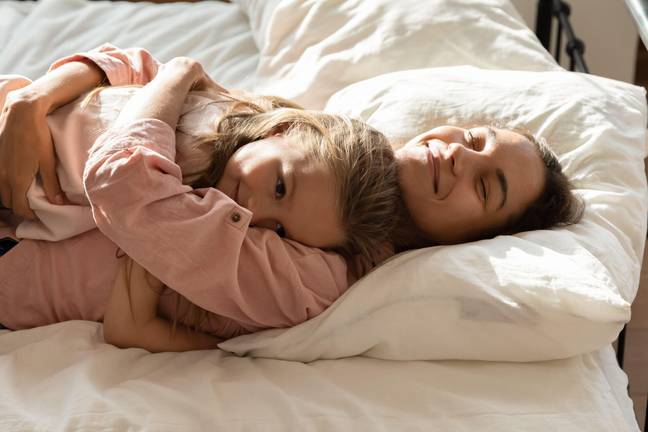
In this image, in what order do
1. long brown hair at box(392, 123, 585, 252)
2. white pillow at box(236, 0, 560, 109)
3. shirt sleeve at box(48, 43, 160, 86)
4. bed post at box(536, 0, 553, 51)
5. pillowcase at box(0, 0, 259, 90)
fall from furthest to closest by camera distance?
bed post at box(536, 0, 553, 51) → pillowcase at box(0, 0, 259, 90) → white pillow at box(236, 0, 560, 109) → shirt sleeve at box(48, 43, 160, 86) → long brown hair at box(392, 123, 585, 252)

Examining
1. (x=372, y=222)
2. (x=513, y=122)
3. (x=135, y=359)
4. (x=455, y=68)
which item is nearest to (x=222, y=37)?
(x=455, y=68)

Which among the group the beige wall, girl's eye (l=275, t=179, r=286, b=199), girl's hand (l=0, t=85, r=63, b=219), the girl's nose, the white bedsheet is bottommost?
the beige wall

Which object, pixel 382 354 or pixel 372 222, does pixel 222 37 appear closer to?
pixel 372 222

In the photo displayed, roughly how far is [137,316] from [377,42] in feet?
2.72

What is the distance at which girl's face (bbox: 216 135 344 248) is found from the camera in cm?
111

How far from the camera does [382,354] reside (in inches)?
42.3

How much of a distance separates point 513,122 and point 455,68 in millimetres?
209

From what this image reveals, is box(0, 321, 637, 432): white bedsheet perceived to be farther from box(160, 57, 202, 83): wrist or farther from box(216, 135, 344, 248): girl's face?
box(160, 57, 202, 83): wrist

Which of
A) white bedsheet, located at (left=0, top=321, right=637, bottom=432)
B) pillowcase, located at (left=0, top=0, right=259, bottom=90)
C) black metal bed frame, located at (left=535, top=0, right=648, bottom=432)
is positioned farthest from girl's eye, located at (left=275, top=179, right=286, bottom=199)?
black metal bed frame, located at (left=535, top=0, right=648, bottom=432)

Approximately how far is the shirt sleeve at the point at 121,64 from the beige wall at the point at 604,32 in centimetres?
148

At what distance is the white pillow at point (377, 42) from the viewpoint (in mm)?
1638

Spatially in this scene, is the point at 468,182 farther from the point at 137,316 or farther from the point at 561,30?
the point at 561,30

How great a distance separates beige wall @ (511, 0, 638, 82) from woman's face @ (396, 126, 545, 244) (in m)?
1.45

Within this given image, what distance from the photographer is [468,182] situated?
3.92 ft
